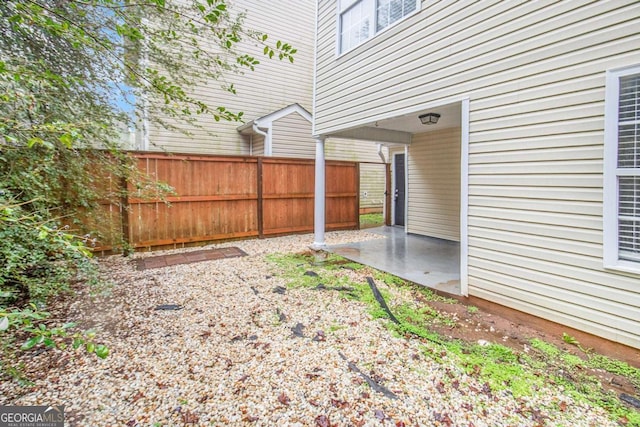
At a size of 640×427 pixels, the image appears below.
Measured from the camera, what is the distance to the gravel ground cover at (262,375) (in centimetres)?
189

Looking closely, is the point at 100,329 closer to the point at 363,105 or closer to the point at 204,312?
the point at 204,312

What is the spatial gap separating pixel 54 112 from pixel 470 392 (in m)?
4.21

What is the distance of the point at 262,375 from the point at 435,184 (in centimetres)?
619

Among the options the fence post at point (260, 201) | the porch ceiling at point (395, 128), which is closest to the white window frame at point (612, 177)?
the porch ceiling at point (395, 128)

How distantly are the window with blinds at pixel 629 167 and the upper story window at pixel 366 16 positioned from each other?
104 inches

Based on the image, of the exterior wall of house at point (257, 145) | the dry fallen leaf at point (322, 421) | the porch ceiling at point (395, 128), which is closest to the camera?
the dry fallen leaf at point (322, 421)

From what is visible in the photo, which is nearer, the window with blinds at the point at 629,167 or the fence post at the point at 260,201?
the window with blinds at the point at 629,167

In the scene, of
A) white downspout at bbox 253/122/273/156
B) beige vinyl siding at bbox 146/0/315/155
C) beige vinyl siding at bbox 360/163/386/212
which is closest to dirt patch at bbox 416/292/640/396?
white downspout at bbox 253/122/273/156

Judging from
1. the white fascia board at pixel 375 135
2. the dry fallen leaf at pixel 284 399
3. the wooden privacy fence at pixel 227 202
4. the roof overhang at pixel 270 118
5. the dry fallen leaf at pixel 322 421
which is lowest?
the dry fallen leaf at pixel 322 421

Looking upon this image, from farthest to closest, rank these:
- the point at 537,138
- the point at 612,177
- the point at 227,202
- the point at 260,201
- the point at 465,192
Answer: the point at 260,201 < the point at 227,202 < the point at 465,192 < the point at 537,138 < the point at 612,177

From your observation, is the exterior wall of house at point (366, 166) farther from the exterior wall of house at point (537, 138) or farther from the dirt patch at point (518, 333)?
the dirt patch at point (518, 333)

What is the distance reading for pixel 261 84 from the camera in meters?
9.85

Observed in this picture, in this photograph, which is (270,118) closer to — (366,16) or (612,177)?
(366,16)

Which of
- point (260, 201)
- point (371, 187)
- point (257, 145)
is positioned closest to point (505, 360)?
point (260, 201)
